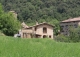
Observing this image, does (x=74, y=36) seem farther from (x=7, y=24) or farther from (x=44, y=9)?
(x=44, y=9)

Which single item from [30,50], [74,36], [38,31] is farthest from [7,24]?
[30,50]

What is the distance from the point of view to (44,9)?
93125 mm

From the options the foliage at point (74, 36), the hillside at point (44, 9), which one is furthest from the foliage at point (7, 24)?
the hillside at point (44, 9)

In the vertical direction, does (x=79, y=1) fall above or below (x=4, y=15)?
below

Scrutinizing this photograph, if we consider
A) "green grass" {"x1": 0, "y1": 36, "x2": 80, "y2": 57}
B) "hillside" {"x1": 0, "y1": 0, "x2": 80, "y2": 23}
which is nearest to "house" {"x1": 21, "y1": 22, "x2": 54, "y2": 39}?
"hillside" {"x1": 0, "y1": 0, "x2": 80, "y2": 23}

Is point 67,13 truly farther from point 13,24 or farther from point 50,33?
point 13,24

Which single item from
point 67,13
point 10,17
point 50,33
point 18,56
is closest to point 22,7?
point 67,13

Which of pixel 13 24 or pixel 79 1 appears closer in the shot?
pixel 13 24

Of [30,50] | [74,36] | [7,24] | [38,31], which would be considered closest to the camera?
[30,50]

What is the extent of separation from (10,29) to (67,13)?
51.4 meters

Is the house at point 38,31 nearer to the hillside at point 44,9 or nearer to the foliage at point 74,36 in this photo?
the foliage at point 74,36

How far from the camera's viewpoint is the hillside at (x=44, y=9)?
297 feet

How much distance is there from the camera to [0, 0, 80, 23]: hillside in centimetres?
9062

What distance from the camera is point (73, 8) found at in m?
92.4
